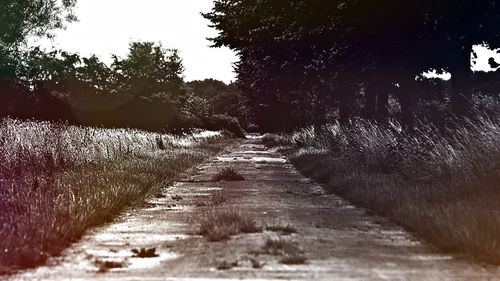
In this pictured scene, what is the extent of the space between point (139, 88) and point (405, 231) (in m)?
80.2

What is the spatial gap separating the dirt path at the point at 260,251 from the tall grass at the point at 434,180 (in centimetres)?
36

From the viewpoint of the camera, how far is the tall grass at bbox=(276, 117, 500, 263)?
701 centimetres

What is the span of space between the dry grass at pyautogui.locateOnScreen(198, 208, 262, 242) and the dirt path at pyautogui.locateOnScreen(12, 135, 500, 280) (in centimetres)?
15

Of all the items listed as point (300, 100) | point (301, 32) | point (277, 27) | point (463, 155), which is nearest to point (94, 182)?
point (463, 155)

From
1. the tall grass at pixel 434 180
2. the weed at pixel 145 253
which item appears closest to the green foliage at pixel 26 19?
the tall grass at pixel 434 180

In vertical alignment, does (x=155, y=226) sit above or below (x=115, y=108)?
below

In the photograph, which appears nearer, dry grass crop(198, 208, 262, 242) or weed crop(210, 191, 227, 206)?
dry grass crop(198, 208, 262, 242)

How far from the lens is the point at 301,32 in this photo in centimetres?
2055

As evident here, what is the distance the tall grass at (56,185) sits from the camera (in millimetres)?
6615

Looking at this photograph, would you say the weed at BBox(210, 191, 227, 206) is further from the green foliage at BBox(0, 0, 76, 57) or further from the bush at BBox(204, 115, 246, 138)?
the bush at BBox(204, 115, 246, 138)

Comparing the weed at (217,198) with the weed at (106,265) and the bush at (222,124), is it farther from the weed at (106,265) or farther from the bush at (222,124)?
the bush at (222,124)

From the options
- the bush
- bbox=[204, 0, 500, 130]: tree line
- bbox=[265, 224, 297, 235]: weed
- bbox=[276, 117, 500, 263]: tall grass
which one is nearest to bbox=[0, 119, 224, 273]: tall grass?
bbox=[265, 224, 297, 235]: weed

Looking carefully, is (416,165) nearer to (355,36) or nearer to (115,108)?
(355,36)

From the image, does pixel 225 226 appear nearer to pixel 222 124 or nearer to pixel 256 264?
pixel 256 264
